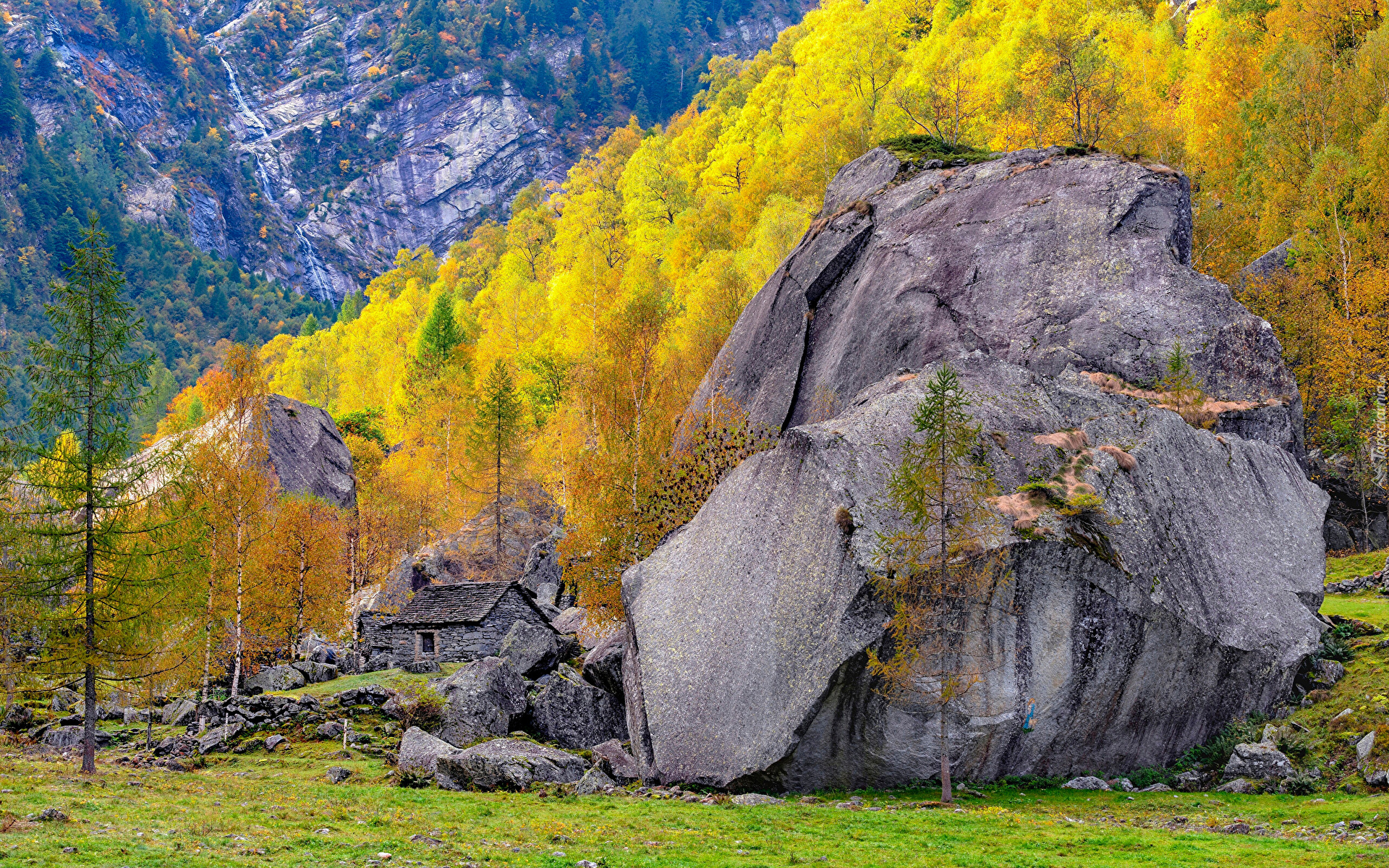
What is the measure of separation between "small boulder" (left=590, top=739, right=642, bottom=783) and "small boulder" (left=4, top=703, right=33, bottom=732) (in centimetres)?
2602

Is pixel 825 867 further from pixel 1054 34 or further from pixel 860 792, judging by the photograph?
pixel 1054 34

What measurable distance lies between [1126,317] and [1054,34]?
4275 centimetres

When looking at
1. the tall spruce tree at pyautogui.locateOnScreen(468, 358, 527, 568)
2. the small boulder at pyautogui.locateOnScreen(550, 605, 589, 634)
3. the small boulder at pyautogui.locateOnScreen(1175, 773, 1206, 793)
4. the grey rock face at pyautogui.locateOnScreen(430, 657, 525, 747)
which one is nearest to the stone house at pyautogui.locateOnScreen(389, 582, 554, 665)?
the small boulder at pyautogui.locateOnScreen(550, 605, 589, 634)

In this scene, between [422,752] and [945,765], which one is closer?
[945,765]

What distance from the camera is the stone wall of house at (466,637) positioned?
148ft

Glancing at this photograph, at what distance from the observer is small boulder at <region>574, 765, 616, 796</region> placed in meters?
24.0

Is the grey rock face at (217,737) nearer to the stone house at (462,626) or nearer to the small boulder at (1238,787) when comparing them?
the stone house at (462,626)

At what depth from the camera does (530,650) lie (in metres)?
37.8

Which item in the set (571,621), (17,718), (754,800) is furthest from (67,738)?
(754,800)

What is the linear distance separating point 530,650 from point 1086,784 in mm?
21706

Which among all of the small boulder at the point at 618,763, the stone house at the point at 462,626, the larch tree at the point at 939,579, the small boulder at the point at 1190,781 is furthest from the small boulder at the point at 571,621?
the small boulder at the point at 1190,781

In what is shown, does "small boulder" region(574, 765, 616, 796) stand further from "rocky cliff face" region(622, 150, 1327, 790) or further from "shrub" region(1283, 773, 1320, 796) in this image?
"shrub" region(1283, 773, 1320, 796)

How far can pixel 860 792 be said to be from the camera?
2295cm

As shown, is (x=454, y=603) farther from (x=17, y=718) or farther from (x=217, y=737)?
(x=17, y=718)
